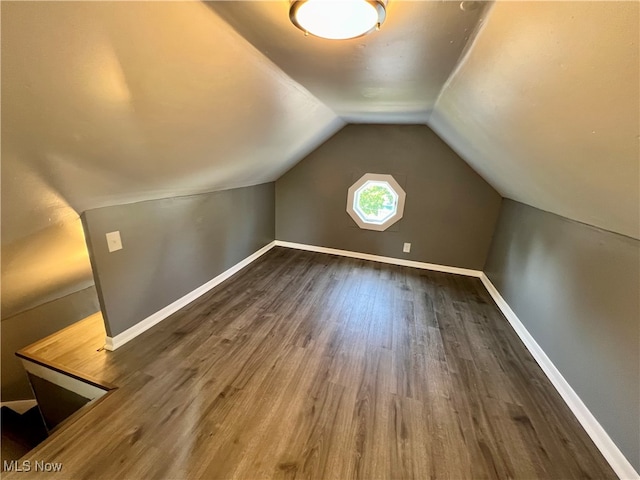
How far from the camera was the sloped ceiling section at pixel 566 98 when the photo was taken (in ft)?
2.17

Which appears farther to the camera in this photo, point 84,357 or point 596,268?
point 84,357

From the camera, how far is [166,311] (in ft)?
7.44

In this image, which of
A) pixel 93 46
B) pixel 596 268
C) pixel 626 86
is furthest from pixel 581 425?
pixel 93 46

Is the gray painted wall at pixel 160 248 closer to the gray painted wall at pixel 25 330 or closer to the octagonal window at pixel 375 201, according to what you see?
the gray painted wall at pixel 25 330

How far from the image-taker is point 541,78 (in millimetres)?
917

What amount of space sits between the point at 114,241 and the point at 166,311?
77 centimetres

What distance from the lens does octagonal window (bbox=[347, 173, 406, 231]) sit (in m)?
3.42

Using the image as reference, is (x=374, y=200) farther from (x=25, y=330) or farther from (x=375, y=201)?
(x=25, y=330)

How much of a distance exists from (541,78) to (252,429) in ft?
6.41

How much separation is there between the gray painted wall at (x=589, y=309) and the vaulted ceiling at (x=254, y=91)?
19cm

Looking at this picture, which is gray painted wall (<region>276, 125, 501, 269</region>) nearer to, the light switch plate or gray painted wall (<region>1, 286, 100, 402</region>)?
the light switch plate

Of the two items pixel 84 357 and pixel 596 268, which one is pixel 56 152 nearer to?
pixel 84 357

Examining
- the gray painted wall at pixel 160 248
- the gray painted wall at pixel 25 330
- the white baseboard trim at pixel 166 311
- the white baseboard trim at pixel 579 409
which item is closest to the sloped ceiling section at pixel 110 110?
the gray painted wall at pixel 160 248

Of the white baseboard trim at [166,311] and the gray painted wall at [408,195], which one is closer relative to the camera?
the white baseboard trim at [166,311]
